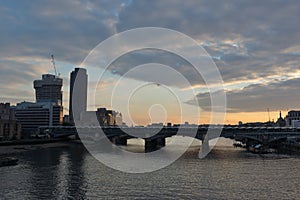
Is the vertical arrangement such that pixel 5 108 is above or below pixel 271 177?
above

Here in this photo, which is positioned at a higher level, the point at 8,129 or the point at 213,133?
the point at 8,129

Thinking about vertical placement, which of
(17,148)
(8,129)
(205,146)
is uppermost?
(8,129)

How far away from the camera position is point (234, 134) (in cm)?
10531

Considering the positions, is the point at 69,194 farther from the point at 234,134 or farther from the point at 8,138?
the point at 8,138

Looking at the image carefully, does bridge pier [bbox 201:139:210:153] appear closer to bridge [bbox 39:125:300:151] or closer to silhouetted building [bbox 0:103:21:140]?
bridge [bbox 39:125:300:151]

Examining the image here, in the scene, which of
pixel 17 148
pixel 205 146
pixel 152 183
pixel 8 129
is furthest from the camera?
pixel 8 129

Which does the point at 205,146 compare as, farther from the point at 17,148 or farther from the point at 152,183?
the point at 152,183

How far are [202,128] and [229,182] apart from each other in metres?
65.5

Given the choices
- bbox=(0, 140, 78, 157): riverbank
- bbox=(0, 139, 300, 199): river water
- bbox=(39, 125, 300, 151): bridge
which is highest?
bbox=(39, 125, 300, 151): bridge

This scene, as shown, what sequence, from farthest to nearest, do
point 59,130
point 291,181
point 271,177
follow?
point 59,130 → point 271,177 → point 291,181

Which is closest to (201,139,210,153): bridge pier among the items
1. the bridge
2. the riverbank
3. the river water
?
the bridge

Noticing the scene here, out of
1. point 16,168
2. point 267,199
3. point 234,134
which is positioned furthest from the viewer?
point 234,134

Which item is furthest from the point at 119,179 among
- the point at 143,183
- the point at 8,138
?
the point at 8,138

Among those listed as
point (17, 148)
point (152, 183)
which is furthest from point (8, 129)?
point (152, 183)
